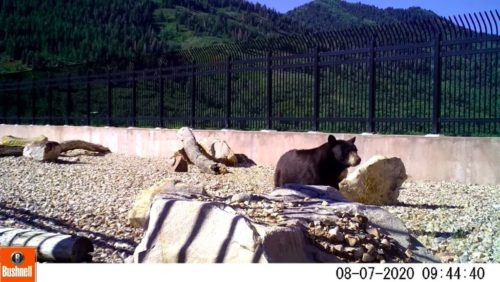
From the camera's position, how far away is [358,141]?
12.1m

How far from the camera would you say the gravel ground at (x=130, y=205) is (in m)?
6.10

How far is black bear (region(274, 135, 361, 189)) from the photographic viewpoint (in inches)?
351

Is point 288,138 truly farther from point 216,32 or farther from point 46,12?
point 216,32

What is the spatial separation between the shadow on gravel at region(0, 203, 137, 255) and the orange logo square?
145 cm

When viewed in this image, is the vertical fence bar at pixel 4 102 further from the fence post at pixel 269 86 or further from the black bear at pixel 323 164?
the black bear at pixel 323 164

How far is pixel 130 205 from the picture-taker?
8.54 metres

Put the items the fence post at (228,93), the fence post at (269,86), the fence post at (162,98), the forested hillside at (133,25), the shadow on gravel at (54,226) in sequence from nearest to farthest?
the shadow on gravel at (54,226) < the fence post at (269,86) < the fence post at (228,93) < the fence post at (162,98) < the forested hillside at (133,25)

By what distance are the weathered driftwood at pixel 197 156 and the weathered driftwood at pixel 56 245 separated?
305 inches

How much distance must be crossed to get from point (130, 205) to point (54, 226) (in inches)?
63.0

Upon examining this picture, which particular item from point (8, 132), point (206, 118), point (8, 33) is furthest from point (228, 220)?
point (8, 33)

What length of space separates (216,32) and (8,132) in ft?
157

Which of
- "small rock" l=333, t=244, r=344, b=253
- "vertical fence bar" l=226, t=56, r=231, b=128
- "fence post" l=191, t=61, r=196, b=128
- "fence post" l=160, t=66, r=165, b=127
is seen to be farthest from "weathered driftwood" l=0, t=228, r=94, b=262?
"fence post" l=160, t=66, r=165, b=127

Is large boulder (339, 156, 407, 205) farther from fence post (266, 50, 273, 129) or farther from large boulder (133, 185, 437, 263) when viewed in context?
fence post (266, 50, 273, 129)

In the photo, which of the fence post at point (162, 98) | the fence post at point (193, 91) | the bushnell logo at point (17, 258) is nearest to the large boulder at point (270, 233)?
the bushnell logo at point (17, 258)
